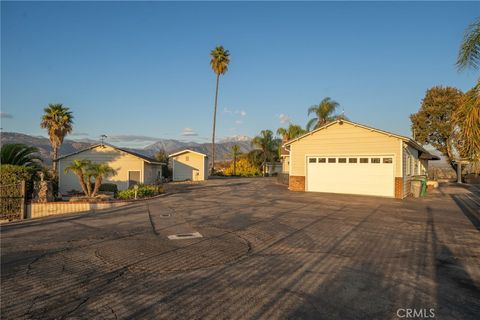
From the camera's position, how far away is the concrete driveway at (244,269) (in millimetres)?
4293

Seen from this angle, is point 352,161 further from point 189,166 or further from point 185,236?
point 189,166

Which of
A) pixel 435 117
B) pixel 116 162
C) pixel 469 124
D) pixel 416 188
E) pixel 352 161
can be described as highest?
pixel 435 117

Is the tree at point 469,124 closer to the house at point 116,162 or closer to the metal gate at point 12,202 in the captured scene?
the metal gate at point 12,202

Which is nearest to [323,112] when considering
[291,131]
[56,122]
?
[291,131]

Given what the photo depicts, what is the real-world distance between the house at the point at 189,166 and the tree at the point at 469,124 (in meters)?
34.1

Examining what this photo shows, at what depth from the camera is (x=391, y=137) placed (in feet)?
60.4

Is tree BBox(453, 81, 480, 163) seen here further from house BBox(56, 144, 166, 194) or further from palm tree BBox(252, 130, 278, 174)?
palm tree BBox(252, 130, 278, 174)

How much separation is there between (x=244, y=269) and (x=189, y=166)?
34.5 meters

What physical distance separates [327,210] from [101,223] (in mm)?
9450

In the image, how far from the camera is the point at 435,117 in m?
36.9

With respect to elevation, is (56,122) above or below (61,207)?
above

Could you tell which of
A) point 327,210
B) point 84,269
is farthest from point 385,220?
point 84,269

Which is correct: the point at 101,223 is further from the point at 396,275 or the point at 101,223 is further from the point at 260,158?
the point at 260,158

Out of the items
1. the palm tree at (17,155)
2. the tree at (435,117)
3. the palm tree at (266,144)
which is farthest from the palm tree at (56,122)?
the tree at (435,117)
